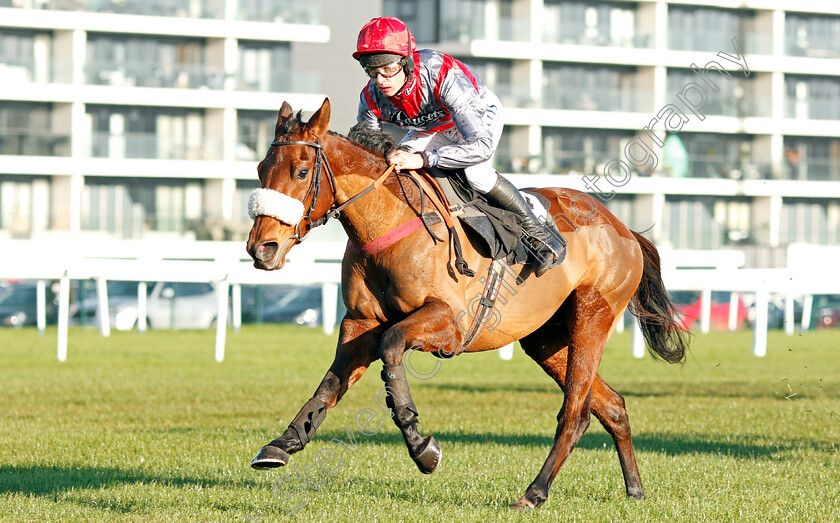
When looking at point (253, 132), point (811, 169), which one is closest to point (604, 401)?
point (253, 132)

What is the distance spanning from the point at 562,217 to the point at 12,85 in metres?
36.3

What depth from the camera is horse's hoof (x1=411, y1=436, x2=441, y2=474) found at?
207 inches

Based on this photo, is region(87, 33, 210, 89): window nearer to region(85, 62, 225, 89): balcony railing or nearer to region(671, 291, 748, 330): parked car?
region(85, 62, 225, 89): balcony railing

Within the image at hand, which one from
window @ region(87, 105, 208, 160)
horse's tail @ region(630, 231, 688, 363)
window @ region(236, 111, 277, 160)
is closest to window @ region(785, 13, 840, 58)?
window @ region(236, 111, 277, 160)

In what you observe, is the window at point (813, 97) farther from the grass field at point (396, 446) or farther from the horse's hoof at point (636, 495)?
the horse's hoof at point (636, 495)

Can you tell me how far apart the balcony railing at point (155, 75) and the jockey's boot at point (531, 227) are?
36.5 metres

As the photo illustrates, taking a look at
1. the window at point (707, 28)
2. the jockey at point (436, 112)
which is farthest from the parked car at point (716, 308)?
the jockey at point (436, 112)

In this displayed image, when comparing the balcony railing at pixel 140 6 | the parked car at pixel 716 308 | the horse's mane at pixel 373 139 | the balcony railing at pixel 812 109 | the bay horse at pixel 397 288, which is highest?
the balcony railing at pixel 140 6

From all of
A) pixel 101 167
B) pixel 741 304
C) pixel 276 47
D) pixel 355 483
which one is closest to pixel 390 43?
pixel 355 483

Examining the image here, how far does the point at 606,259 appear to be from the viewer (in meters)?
6.95

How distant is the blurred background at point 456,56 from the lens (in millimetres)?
39781

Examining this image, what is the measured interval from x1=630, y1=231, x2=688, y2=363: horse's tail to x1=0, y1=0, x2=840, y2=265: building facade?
3131 cm

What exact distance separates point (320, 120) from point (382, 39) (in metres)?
0.49

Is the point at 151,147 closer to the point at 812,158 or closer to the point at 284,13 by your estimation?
the point at 284,13
